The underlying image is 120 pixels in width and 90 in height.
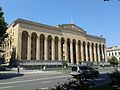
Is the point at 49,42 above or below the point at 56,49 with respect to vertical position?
above

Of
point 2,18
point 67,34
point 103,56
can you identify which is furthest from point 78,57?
point 2,18

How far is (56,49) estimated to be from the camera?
81.6 m

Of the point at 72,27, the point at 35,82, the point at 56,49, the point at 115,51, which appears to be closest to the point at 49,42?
the point at 56,49

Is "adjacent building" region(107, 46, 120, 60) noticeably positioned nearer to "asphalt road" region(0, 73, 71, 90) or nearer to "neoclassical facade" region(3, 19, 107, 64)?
"neoclassical facade" region(3, 19, 107, 64)

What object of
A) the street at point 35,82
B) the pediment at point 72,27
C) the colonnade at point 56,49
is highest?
the pediment at point 72,27

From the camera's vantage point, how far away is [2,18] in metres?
40.0

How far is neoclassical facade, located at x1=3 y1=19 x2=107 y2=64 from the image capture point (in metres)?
67.4

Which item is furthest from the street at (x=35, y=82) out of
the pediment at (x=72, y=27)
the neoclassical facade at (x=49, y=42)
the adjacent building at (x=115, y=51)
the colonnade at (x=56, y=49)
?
the adjacent building at (x=115, y=51)

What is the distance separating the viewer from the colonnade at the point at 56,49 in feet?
230

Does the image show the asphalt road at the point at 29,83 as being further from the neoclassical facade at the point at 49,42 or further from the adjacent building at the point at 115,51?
the adjacent building at the point at 115,51

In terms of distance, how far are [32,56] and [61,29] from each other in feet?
54.4

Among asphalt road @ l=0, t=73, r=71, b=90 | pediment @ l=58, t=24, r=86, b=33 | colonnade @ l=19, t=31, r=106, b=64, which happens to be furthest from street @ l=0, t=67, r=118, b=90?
pediment @ l=58, t=24, r=86, b=33

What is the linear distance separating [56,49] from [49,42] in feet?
14.9

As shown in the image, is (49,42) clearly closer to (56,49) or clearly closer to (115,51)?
(56,49)
